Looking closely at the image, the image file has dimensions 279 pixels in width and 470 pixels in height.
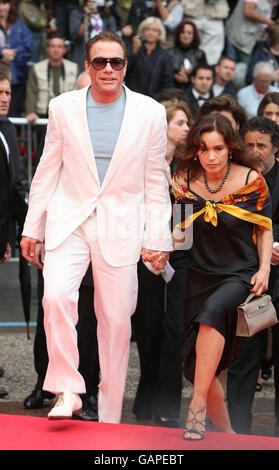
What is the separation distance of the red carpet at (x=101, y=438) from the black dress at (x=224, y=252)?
0.56 m

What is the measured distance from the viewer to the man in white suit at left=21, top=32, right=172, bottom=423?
4.69 meters

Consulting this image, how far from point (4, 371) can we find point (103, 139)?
9.46 feet

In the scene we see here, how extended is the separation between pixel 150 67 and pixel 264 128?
5303mm

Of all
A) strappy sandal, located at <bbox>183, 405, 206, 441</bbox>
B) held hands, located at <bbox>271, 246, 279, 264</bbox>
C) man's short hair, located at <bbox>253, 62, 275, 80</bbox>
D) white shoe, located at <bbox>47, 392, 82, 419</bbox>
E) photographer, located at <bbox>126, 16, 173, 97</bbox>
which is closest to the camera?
strappy sandal, located at <bbox>183, 405, 206, 441</bbox>

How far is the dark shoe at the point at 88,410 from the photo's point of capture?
5746 mm

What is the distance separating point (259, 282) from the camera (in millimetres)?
4688

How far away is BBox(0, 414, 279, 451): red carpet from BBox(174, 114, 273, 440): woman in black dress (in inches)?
18.4

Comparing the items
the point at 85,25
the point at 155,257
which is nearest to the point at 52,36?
the point at 85,25

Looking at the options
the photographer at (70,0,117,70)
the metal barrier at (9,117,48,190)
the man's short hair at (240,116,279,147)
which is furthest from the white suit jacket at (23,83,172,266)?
the photographer at (70,0,117,70)

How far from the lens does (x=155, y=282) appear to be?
Answer: 580cm

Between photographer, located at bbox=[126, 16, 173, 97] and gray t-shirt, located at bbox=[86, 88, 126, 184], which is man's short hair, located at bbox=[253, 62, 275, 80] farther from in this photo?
gray t-shirt, located at bbox=[86, 88, 126, 184]

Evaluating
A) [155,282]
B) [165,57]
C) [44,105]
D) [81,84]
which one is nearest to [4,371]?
[155,282]

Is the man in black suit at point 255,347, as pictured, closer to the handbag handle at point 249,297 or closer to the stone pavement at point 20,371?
the stone pavement at point 20,371

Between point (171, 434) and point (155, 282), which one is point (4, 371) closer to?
point (155, 282)
